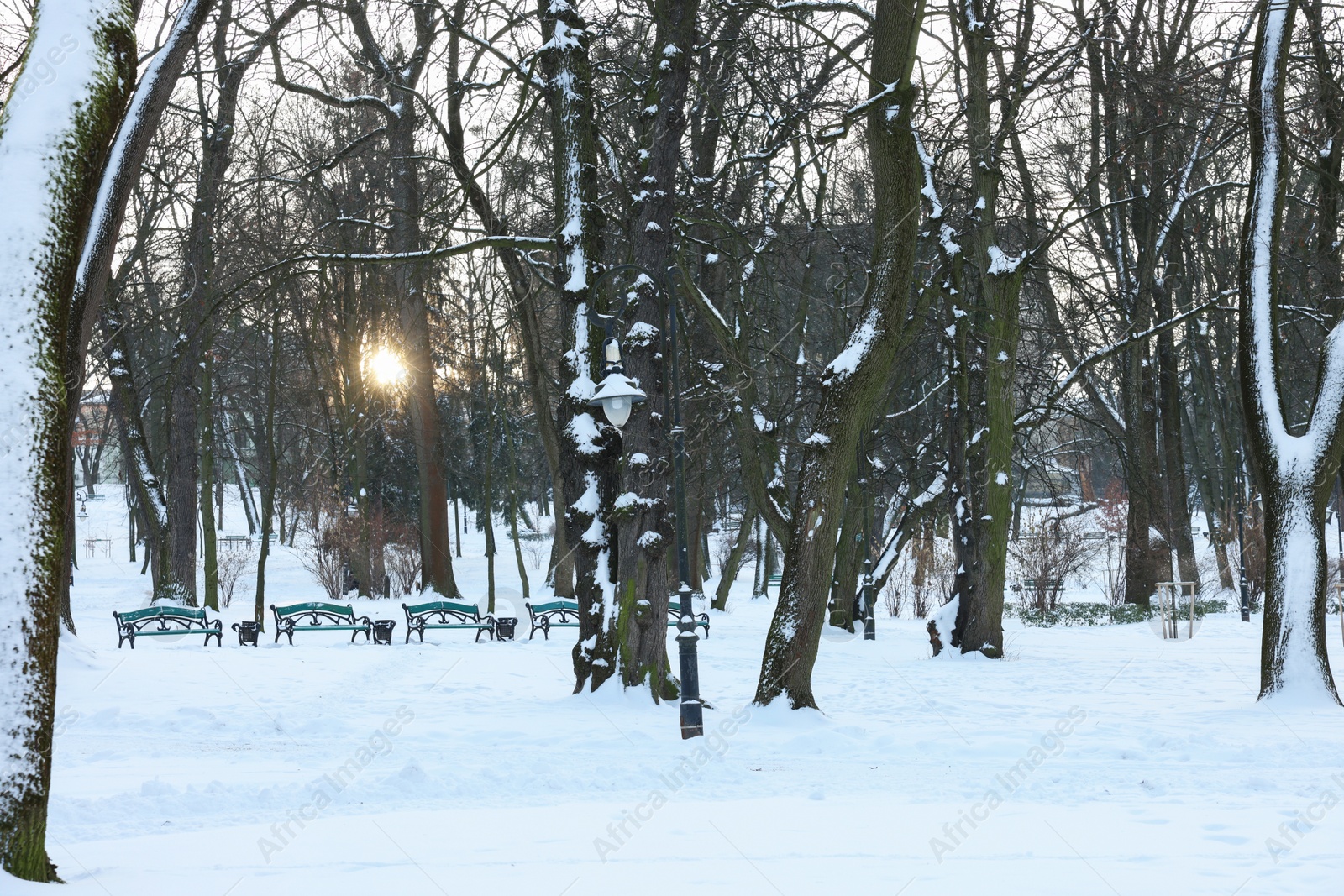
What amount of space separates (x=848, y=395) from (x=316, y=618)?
1363 centimetres

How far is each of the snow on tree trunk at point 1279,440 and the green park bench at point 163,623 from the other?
14395mm

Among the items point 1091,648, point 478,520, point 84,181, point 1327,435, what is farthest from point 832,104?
point 478,520

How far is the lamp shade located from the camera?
29.0 feet

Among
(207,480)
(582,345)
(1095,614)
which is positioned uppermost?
(582,345)

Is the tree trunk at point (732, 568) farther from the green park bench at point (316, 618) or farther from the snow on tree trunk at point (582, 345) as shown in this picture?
the snow on tree trunk at point (582, 345)

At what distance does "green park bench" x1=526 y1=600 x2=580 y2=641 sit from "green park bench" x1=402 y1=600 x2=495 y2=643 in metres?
0.71

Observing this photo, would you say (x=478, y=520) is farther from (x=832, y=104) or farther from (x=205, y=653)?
(x=832, y=104)

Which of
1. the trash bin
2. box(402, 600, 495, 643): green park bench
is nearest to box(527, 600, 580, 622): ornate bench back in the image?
box(402, 600, 495, 643): green park bench

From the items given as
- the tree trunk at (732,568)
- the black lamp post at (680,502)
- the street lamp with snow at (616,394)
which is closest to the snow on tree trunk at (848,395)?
the black lamp post at (680,502)

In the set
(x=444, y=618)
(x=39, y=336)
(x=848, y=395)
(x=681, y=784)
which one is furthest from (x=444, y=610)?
(x=39, y=336)

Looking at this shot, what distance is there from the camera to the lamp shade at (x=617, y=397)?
885 centimetres

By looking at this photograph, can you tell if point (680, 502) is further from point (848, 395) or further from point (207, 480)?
point (207, 480)

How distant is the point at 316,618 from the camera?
20.2m

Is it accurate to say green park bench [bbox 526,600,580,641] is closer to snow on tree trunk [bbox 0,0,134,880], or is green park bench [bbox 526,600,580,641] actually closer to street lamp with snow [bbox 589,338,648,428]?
street lamp with snow [bbox 589,338,648,428]
